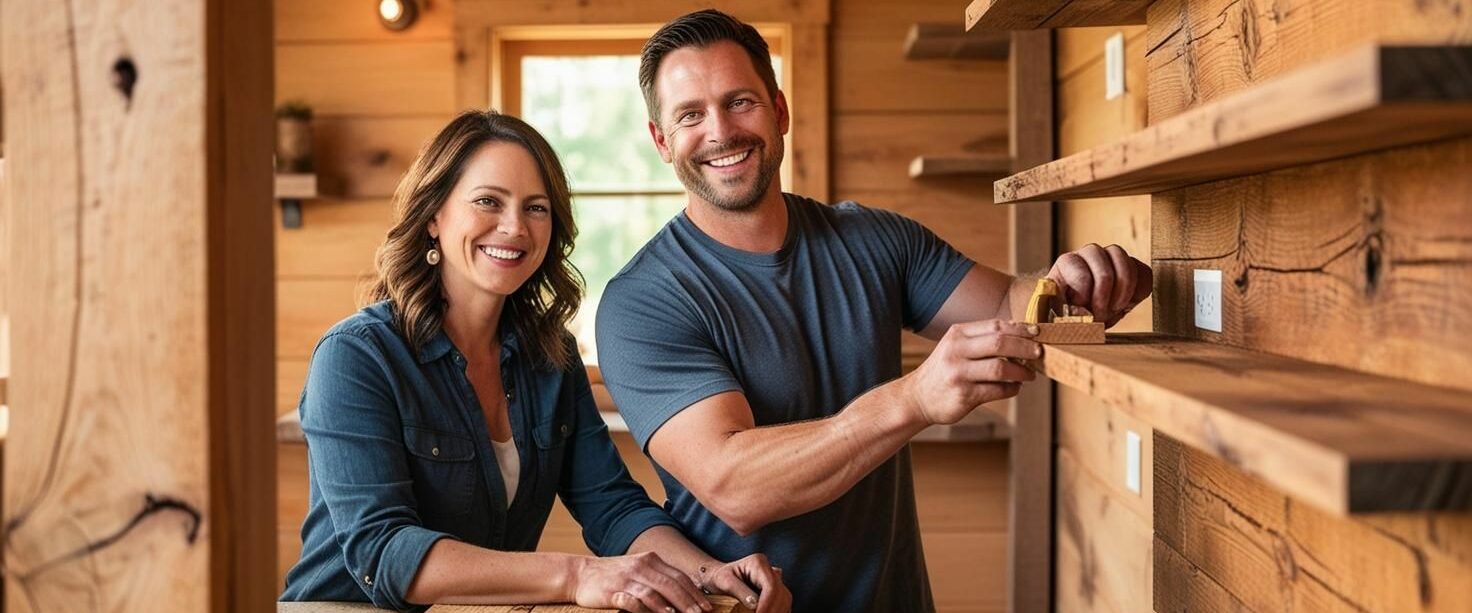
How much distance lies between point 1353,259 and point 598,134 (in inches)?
102

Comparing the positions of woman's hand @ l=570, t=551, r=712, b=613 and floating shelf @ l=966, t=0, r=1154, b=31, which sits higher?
floating shelf @ l=966, t=0, r=1154, b=31

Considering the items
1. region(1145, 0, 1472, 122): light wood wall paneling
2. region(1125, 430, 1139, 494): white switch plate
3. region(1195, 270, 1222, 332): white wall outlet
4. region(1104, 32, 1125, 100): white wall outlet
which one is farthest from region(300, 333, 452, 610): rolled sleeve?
region(1104, 32, 1125, 100): white wall outlet

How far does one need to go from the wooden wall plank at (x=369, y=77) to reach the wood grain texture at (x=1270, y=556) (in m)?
2.33

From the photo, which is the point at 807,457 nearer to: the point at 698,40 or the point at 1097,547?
the point at 698,40

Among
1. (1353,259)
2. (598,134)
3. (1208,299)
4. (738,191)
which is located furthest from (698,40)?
(598,134)

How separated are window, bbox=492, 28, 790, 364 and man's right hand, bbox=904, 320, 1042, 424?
2161 mm

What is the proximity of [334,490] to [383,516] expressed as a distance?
7cm

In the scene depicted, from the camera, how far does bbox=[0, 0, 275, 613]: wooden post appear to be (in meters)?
0.85

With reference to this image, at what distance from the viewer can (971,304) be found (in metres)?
1.83

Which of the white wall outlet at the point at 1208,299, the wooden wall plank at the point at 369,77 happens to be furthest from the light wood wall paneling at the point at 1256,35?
the wooden wall plank at the point at 369,77

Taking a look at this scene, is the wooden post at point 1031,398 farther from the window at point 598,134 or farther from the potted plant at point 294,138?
the potted plant at point 294,138

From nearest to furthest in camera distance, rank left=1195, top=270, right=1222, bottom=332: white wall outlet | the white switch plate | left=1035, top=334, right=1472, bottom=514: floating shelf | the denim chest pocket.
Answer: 1. left=1035, top=334, right=1472, bottom=514: floating shelf
2. left=1195, top=270, right=1222, bottom=332: white wall outlet
3. the denim chest pocket
4. the white switch plate

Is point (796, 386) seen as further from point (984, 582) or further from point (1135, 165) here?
point (984, 582)

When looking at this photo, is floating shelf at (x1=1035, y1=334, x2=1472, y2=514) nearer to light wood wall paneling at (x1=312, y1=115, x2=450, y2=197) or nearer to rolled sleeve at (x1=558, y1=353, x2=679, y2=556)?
rolled sleeve at (x1=558, y1=353, x2=679, y2=556)
